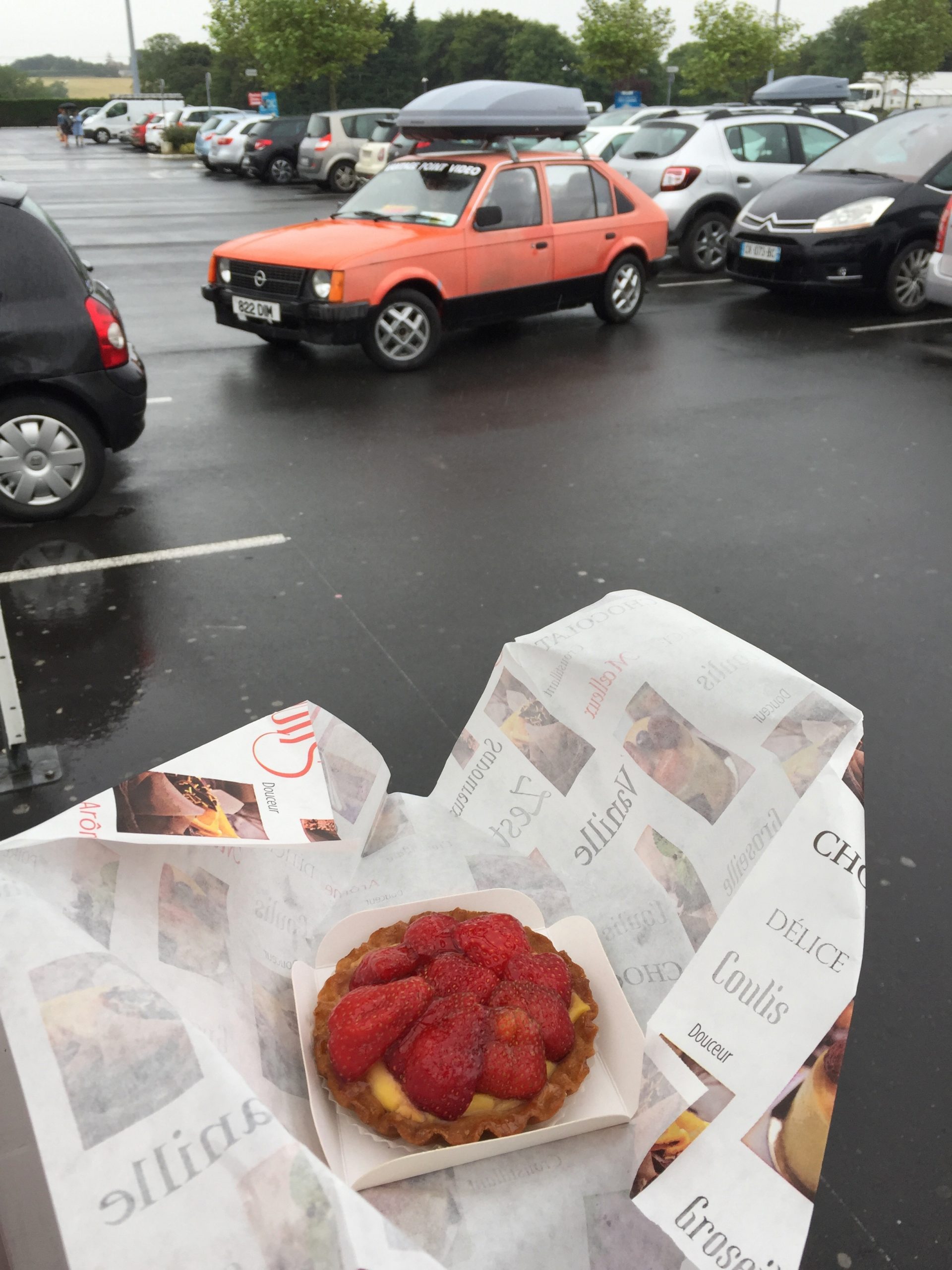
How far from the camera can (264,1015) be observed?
1905mm

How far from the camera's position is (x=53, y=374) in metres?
5.22

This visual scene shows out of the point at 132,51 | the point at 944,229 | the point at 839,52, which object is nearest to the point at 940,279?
the point at 944,229

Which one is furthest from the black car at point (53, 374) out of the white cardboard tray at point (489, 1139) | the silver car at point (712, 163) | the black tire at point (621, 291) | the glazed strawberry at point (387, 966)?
the silver car at point (712, 163)

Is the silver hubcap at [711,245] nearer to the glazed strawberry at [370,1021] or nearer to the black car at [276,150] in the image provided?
the glazed strawberry at [370,1021]

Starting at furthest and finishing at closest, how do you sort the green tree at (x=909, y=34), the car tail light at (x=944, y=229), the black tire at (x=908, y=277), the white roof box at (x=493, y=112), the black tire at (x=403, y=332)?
the green tree at (x=909, y=34) < the black tire at (x=908, y=277) < the car tail light at (x=944, y=229) < the white roof box at (x=493, y=112) < the black tire at (x=403, y=332)

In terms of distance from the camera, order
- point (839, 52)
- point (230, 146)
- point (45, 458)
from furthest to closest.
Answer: point (839, 52), point (230, 146), point (45, 458)

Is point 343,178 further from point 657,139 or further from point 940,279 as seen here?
point 940,279

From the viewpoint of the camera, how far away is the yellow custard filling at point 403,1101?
1778 mm

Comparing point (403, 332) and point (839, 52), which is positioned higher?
point (839, 52)

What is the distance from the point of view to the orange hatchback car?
7.84 metres

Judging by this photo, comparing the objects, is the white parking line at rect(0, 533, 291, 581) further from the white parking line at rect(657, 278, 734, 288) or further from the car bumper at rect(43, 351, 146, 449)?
the white parking line at rect(657, 278, 734, 288)

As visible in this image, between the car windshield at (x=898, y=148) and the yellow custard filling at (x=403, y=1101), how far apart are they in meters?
10.4

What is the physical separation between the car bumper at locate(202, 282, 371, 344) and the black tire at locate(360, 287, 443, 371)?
0.49 feet

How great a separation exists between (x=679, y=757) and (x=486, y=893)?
0.51 meters
